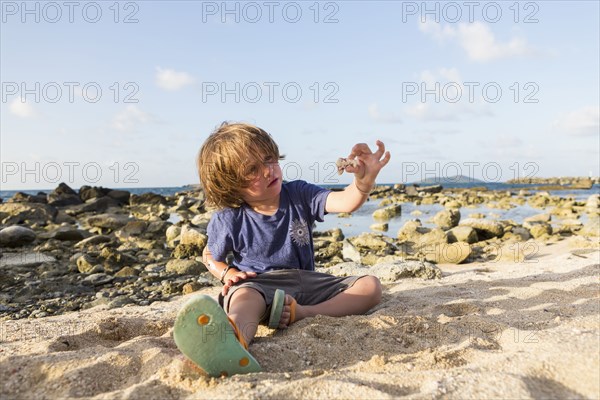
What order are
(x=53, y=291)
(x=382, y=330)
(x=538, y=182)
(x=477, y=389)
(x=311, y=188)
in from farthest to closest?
(x=538, y=182), (x=53, y=291), (x=311, y=188), (x=382, y=330), (x=477, y=389)

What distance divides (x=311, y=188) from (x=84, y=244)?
596 cm

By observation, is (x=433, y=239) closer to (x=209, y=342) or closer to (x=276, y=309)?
(x=276, y=309)

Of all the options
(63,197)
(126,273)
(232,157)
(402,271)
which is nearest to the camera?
(232,157)

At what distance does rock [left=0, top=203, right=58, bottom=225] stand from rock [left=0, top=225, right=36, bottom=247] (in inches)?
181

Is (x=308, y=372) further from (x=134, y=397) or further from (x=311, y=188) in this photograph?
(x=311, y=188)

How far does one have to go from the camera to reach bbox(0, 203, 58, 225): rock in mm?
12406

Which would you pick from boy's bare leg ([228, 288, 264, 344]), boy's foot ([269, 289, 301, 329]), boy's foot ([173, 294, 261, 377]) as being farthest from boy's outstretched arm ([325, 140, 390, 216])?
boy's foot ([173, 294, 261, 377])

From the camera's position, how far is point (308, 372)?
1.69 meters

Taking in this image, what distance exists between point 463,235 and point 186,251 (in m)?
4.32

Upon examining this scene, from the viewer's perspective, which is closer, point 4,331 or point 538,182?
point 4,331

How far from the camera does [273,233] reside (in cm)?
289

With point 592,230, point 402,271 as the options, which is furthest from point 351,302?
point 592,230

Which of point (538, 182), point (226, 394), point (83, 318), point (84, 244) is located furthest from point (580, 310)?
point (538, 182)

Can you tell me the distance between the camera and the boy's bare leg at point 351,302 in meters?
2.65
